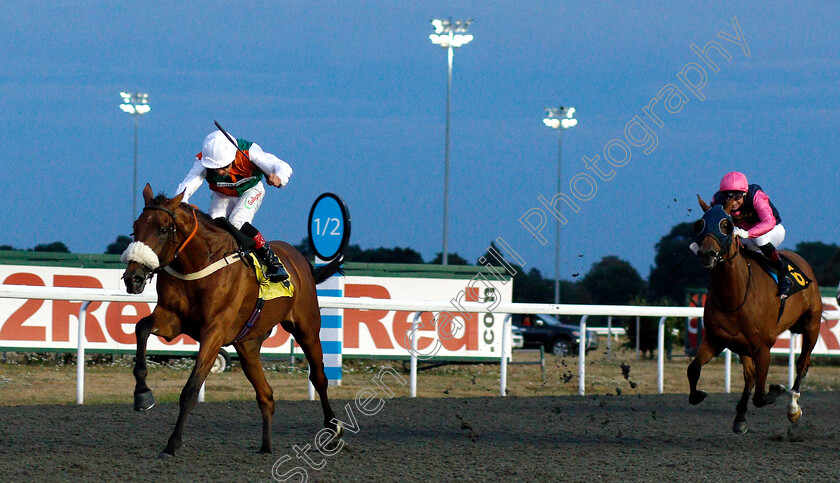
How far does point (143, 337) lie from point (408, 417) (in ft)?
10.6

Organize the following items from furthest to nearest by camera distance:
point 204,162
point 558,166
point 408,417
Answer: point 558,166, point 408,417, point 204,162

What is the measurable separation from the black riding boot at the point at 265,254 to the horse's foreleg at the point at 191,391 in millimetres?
677

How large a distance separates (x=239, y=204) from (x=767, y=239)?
3877mm

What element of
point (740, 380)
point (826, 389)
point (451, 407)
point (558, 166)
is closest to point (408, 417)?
point (451, 407)

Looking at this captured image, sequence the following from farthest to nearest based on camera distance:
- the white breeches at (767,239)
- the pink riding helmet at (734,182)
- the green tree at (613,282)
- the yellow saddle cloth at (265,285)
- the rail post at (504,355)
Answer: the green tree at (613,282) → the rail post at (504,355) → the white breeches at (767,239) → the pink riding helmet at (734,182) → the yellow saddle cloth at (265,285)

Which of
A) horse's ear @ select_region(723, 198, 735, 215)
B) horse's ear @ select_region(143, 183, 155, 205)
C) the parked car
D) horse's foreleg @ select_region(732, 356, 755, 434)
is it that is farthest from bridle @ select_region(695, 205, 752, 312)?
the parked car

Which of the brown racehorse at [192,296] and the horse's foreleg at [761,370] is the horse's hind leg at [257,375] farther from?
the horse's foreleg at [761,370]

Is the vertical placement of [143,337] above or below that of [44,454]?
above

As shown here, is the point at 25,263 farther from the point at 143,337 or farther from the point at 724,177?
the point at 724,177

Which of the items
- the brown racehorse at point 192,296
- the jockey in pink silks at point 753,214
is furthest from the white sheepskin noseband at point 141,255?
the jockey in pink silks at point 753,214

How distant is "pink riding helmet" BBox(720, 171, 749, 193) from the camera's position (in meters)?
6.76

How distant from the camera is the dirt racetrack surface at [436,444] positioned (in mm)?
4859

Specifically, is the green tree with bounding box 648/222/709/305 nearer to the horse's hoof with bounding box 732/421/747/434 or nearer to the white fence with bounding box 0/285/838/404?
the white fence with bounding box 0/285/838/404

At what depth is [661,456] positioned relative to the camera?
5.71 m
